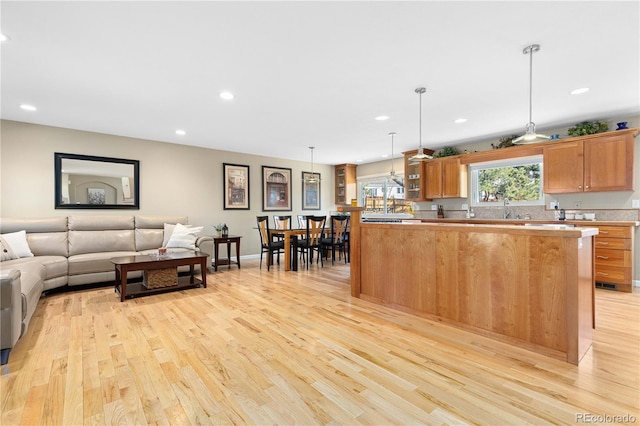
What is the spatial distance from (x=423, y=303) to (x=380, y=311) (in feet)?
1.53

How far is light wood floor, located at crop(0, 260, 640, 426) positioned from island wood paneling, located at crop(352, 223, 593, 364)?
0.16 meters

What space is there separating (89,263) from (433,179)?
20.2 feet

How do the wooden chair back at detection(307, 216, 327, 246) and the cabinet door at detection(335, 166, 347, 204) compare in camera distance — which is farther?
the cabinet door at detection(335, 166, 347, 204)

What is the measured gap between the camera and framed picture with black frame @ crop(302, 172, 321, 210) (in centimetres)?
802

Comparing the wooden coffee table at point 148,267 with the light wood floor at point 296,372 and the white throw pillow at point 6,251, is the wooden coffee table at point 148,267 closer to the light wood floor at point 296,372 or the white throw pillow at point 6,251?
the light wood floor at point 296,372

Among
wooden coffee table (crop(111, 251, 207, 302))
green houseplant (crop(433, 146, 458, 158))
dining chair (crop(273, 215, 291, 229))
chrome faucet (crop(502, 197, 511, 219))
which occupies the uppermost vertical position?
green houseplant (crop(433, 146, 458, 158))

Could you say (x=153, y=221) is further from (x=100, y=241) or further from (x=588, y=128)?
(x=588, y=128)

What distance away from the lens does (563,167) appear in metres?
4.57

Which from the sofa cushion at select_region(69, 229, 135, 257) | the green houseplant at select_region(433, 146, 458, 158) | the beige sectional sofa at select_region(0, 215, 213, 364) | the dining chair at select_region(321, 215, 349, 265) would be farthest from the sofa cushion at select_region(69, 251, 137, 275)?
the green houseplant at select_region(433, 146, 458, 158)

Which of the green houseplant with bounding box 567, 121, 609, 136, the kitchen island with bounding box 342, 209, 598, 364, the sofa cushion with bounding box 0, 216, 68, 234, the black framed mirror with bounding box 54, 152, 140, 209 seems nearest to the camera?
the kitchen island with bounding box 342, 209, 598, 364

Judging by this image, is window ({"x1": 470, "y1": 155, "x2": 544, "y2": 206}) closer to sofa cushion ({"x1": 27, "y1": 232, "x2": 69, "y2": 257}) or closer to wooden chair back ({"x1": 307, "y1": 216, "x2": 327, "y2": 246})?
wooden chair back ({"x1": 307, "y1": 216, "x2": 327, "y2": 246})

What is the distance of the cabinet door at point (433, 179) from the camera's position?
6.15m

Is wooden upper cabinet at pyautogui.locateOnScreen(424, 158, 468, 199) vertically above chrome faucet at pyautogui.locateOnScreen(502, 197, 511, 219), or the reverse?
wooden upper cabinet at pyautogui.locateOnScreen(424, 158, 468, 199)

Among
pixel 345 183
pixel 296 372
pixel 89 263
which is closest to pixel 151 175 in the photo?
pixel 89 263
